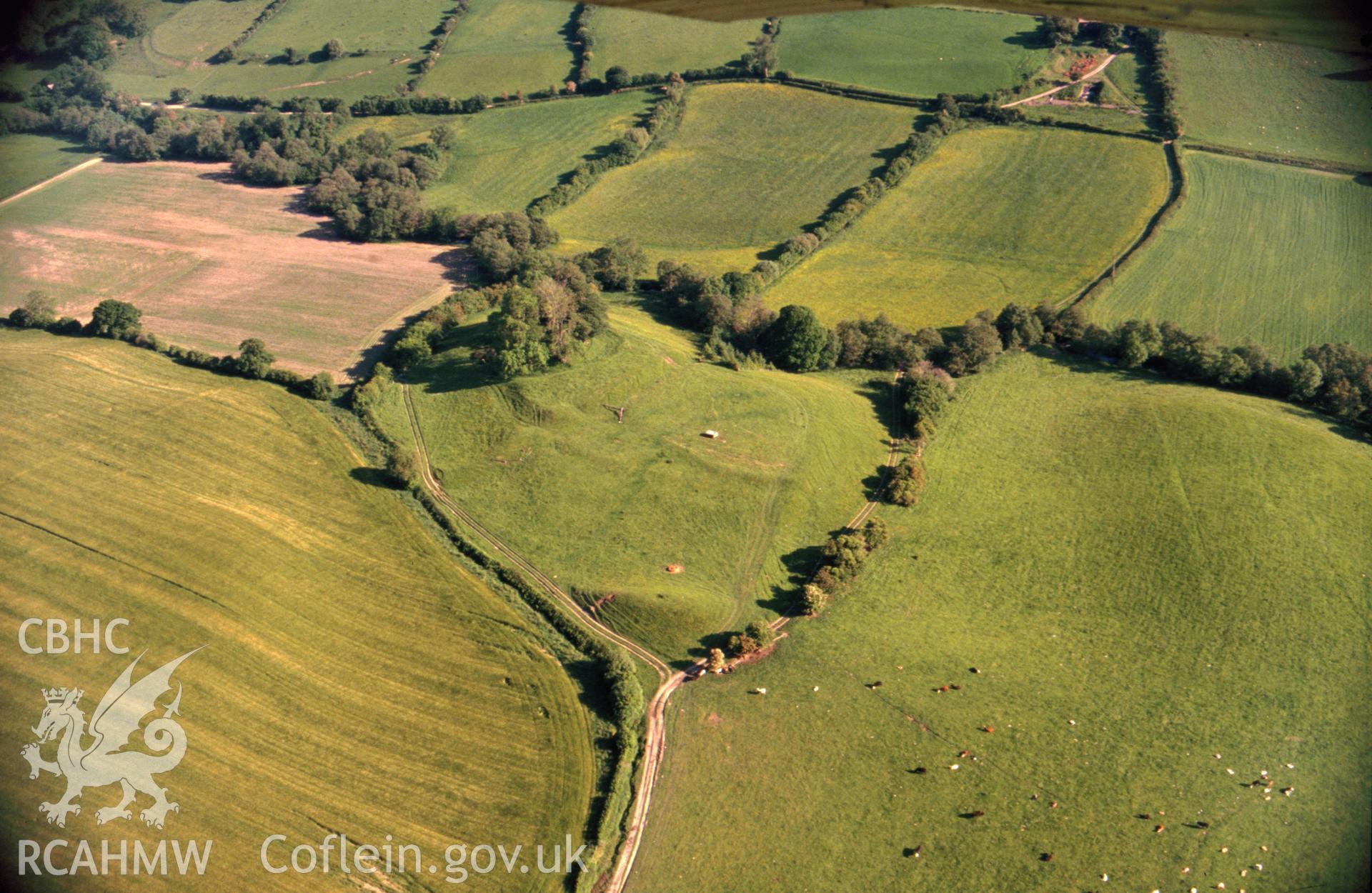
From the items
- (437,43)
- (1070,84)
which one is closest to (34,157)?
(437,43)

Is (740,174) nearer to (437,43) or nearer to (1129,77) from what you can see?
(1129,77)

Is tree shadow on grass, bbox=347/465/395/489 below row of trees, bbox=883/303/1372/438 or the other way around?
below

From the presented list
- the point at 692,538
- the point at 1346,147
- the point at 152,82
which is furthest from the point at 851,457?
the point at 152,82

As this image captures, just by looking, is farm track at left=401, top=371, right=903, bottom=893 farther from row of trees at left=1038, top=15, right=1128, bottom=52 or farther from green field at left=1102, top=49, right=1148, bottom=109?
row of trees at left=1038, top=15, right=1128, bottom=52

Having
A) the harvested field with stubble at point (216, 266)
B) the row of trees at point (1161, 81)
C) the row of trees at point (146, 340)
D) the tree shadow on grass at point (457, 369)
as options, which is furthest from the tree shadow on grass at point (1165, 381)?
the row of trees at point (146, 340)

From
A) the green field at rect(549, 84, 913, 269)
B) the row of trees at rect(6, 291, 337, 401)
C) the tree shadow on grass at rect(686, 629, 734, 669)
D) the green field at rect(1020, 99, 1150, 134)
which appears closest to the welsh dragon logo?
the tree shadow on grass at rect(686, 629, 734, 669)

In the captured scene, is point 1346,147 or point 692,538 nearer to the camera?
point 692,538

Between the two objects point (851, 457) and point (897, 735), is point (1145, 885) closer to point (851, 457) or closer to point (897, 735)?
point (897, 735)
